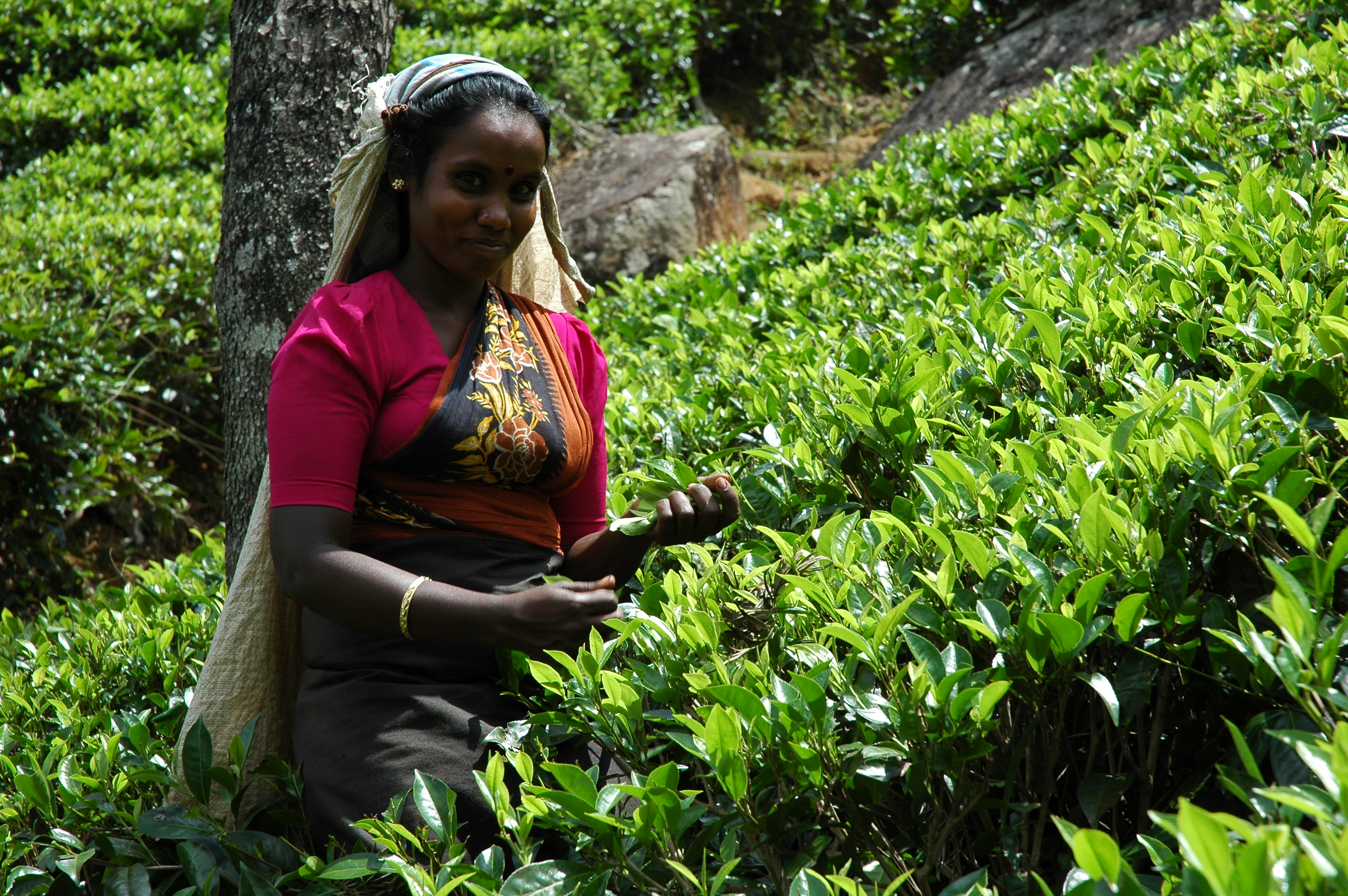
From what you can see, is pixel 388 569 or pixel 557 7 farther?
pixel 557 7

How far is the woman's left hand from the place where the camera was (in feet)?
6.28

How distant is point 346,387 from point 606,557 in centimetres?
64

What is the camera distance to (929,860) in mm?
1405

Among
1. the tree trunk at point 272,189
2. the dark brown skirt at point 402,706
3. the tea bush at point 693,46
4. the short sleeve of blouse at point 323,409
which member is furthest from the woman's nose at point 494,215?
the tea bush at point 693,46

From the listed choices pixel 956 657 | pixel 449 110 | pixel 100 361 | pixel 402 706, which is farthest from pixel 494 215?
pixel 100 361

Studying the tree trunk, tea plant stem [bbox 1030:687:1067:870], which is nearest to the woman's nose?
the tree trunk

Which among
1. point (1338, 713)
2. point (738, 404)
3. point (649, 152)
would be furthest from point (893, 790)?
point (649, 152)

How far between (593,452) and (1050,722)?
3.63 feet

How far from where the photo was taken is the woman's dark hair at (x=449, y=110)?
81.6 inches

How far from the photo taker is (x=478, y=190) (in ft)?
6.86

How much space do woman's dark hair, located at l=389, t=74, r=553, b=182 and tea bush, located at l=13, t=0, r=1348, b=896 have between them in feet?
2.94

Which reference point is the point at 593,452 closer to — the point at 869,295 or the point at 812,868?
the point at 812,868

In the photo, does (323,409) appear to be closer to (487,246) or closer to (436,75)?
(487,246)

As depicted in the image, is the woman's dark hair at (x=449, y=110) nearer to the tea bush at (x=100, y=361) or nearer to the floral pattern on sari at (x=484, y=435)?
the floral pattern on sari at (x=484, y=435)
